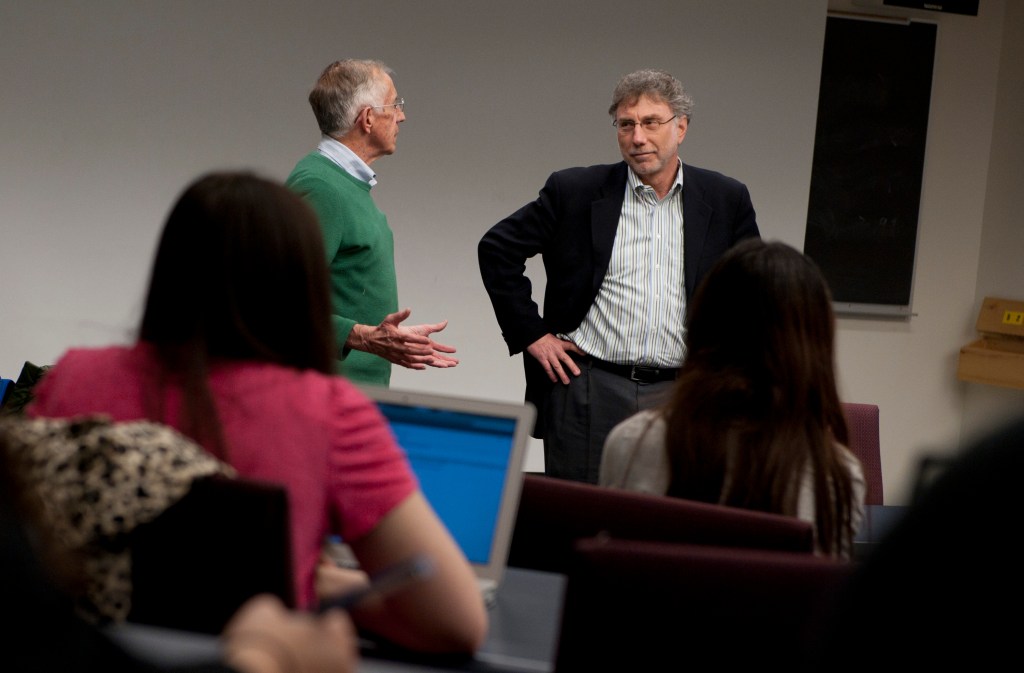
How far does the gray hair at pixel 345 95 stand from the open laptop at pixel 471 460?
1960mm

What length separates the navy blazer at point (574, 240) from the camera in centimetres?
343

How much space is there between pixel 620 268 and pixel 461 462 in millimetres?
1736

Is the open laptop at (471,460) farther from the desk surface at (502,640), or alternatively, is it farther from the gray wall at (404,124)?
the gray wall at (404,124)

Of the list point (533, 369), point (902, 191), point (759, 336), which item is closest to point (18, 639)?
point (759, 336)

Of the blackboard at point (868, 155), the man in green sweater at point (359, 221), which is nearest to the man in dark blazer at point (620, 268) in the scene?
the man in green sweater at point (359, 221)

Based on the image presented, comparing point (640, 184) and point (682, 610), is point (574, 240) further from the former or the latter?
point (682, 610)

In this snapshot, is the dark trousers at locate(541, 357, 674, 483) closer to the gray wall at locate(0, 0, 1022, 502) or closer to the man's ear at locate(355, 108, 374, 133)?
the man's ear at locate(355, 108, 374, 133)

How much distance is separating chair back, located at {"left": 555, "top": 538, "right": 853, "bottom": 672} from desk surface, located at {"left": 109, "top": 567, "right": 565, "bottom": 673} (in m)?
0.14

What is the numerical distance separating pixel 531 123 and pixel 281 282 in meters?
3.77

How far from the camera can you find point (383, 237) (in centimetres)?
354

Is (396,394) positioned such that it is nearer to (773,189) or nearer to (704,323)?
(704,323)

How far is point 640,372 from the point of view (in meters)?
3.39

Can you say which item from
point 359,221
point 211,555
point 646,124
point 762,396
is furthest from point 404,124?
point 211,555

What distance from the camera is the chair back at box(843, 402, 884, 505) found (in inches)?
130
